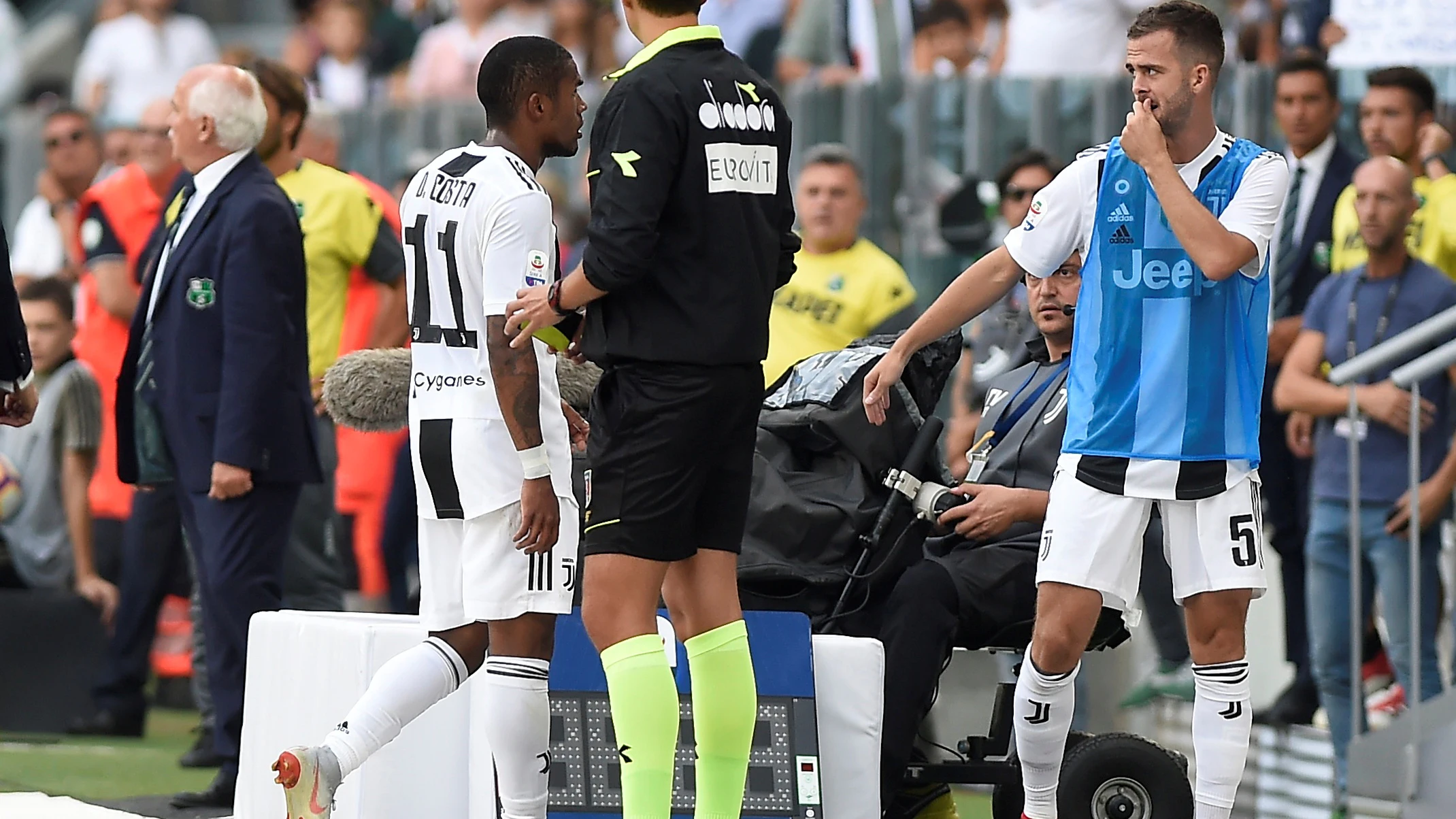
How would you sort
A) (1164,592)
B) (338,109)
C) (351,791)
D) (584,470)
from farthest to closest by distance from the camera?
(338,109) → (1164,592) → (584,470) → (351,791)

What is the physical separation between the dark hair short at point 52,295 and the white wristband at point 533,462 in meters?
5.09

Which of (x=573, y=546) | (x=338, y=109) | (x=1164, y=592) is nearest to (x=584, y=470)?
(x=573, y=546)

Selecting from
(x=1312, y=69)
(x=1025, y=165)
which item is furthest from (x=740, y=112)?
(x=1312, y=69)

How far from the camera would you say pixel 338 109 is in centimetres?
1242

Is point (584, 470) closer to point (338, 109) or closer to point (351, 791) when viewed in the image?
point (351, 791)

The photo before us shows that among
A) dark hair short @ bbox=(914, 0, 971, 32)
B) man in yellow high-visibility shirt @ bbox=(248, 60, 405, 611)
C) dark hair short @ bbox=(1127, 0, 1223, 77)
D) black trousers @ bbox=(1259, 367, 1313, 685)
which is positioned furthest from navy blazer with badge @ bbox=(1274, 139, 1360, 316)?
dark hair short @ bbox=(1127, 0, 1223, 77)

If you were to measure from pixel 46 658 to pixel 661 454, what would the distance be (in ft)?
17.4

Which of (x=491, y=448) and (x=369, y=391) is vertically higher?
(x=369, y=391)

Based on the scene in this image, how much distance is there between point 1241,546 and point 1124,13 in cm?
592

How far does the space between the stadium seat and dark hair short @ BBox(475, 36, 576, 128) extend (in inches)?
185

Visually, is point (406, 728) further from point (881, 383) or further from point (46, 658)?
point (46, 658)

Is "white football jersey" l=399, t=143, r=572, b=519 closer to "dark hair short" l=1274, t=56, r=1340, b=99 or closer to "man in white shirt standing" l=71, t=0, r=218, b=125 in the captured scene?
"dark hair short" l=1274, t=56, r=1340, b=99

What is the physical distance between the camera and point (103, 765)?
26.5 feet

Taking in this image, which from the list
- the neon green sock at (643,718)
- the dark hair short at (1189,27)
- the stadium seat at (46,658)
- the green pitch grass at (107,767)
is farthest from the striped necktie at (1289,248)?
the stadium seat at (46,658)
